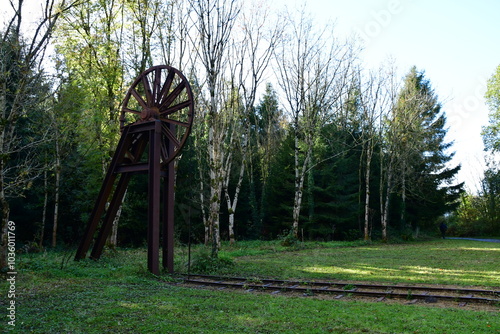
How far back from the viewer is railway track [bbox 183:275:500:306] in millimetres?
8812

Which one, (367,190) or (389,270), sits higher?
(367,190)

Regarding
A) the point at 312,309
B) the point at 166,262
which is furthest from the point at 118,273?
the point at 312,309

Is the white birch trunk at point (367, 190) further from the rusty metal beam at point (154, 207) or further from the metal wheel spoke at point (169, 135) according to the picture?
the rusty metal beam at point (154, 207)

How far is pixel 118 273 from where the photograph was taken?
1234cm

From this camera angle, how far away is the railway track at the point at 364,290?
881 cm

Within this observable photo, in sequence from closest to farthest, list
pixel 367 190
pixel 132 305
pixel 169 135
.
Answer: pixel 132 305
pixel 169 135
pixel 367 190

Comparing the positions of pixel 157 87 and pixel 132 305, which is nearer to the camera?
pixel 132 305

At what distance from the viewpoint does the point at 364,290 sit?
32.6 ft

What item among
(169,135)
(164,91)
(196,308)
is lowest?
(196,308)

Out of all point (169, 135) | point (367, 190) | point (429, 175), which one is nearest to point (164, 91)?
point (169, 135)

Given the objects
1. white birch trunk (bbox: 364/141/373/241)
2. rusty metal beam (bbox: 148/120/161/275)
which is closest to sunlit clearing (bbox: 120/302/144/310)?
rusty metal beam (bbox: 148/120/161/275)

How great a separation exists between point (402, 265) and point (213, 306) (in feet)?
30.4

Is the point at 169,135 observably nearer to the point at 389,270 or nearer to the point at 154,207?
the point at 154,207

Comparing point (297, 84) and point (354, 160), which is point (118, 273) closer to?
point (297, 84)
